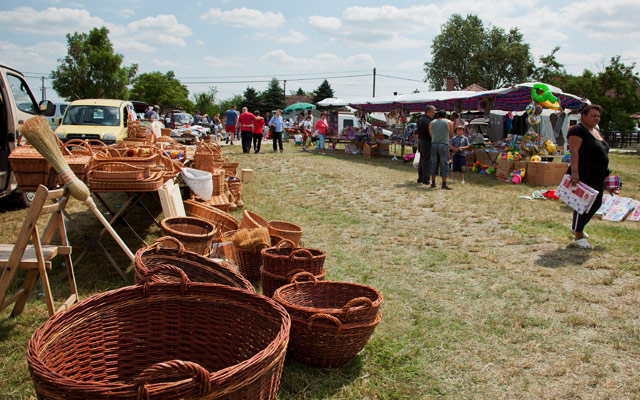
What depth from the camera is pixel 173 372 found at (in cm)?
145

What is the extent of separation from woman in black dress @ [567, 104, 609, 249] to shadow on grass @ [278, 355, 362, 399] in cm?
410

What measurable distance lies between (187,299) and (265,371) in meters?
0.83

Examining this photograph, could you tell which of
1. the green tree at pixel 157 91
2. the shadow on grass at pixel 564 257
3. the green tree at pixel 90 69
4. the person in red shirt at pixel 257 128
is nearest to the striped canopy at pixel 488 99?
the person in red shirt at pixel 257 128

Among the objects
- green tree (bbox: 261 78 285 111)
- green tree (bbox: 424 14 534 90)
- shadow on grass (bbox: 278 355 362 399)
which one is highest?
green tree (bbox: 424 14 534 90)

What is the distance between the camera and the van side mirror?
7.55m

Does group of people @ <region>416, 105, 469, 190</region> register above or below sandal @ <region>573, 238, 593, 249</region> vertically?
above

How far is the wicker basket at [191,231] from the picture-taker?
4164 millimetres

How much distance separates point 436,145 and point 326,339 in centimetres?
826

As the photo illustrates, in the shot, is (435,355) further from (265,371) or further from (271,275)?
(265,371)

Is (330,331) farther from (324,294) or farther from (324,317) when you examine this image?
(324,294)

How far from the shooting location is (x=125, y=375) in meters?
2.33

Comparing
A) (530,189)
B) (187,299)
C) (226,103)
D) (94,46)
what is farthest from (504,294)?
(226,103)

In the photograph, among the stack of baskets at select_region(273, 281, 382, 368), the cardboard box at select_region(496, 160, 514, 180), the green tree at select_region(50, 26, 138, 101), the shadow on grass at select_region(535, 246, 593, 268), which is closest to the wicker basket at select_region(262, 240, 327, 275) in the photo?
the stack of baskets at select_region(273, 281, 382, 368)

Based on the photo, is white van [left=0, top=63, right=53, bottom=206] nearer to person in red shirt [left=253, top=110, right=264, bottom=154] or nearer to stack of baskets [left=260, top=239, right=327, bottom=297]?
stack of baskets [left=260, top=239, right=327, bottom=297]
